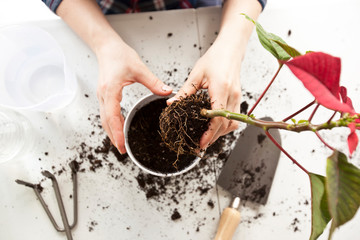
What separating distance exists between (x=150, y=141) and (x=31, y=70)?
1.41ft

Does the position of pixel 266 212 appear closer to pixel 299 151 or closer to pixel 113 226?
pixel 299 151

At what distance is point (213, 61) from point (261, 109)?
271mm

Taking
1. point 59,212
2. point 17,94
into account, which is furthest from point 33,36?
point 59,212

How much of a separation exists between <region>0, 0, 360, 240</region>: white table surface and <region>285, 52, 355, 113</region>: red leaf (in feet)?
1.67

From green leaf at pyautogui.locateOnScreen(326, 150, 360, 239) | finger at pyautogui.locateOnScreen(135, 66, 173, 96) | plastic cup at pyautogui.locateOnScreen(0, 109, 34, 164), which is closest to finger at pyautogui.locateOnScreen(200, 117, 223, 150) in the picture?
finger at pyautogui.locateOnScreen(135, 66, 173, 96)

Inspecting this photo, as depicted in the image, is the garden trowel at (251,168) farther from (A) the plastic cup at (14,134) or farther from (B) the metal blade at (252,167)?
(A) the plastic cup at (14,134)

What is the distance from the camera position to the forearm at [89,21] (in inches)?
25.3

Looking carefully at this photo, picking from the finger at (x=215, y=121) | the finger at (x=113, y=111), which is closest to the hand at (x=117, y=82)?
the finger at (x=113, y=111)

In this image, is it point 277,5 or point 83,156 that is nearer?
point 83,156

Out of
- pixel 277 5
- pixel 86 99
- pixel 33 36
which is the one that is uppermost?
pixel 277 5

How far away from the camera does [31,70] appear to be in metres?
0.78

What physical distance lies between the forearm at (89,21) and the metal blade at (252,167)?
0.45 m

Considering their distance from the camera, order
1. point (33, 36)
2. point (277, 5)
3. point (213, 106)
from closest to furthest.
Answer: point (213, 106) → point (33, 36) → point (277, 5)

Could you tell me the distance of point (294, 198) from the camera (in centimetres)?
77
